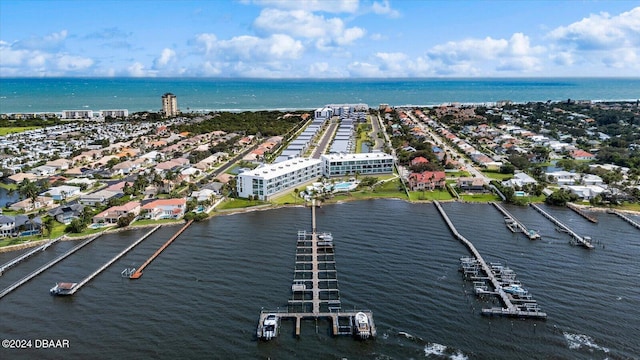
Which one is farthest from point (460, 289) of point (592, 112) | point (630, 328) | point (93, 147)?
point (592, 112)

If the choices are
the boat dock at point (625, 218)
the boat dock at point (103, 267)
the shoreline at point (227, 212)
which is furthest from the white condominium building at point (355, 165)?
the boat dock at point (625, 218)

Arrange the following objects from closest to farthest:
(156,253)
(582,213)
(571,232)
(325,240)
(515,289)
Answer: (515,289), (156,253), (325,240), (571,232), (582,213)

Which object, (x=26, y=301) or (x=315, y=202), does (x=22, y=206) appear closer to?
(x=26, y=301)

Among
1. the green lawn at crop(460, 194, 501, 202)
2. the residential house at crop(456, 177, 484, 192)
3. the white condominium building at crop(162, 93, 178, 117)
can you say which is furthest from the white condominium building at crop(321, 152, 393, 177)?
the white condominium building at crop(162, 93, 178, 117)

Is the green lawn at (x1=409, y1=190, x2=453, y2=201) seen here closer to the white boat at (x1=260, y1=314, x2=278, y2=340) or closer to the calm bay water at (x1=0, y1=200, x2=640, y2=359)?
the calm bay water at (x1=0, y1=200, x2=640, y2=359)

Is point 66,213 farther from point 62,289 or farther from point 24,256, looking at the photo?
point 62,289

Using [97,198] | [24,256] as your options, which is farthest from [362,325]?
[97,198]
